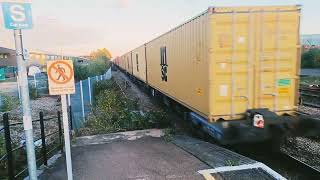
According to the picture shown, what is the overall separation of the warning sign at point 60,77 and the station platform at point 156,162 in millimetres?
2138

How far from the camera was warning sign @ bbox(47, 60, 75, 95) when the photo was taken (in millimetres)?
4664

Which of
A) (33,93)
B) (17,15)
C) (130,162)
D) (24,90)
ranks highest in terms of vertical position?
(17,15)

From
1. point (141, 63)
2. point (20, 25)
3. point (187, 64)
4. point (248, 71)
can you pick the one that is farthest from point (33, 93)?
point (20, 25)

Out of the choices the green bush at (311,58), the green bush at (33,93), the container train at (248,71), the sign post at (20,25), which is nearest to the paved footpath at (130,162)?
the container train at (248,71)

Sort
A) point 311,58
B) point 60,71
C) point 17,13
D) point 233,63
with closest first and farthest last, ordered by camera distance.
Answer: point 17,13
point 60,71
point 233,63
point 311,58

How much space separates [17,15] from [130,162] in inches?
154

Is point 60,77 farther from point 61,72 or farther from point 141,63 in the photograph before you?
point 141,63

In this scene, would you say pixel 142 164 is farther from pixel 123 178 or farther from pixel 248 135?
pixel 248 135

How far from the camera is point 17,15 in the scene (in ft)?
14.1

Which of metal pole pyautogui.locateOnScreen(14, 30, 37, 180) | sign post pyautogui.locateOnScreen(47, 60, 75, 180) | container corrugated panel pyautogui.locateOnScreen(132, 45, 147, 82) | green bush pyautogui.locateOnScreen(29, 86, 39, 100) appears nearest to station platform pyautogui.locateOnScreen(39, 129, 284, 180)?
metal pole pyautogui.locateOnScreen(14, 30, 37, 180)

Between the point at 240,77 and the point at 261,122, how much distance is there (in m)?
1.23

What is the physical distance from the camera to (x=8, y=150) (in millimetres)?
5074

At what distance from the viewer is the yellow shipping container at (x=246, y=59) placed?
294 inches

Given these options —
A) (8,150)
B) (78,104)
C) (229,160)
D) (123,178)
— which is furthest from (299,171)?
(78,104)
